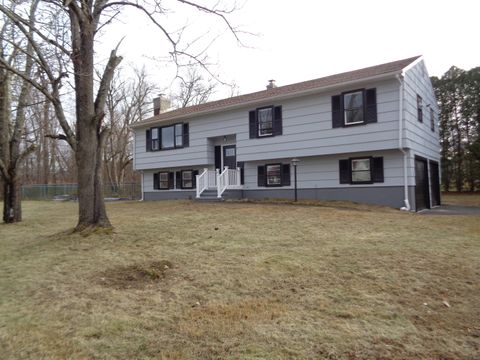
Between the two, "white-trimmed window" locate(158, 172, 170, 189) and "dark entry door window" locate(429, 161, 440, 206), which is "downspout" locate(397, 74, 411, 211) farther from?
"white-trimmed window" locate(158, 172, 170, 189)

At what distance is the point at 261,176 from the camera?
56.1 feet

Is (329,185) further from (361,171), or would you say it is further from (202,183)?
(202,183)

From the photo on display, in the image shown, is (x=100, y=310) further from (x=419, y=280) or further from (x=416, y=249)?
(x=416, y=249)

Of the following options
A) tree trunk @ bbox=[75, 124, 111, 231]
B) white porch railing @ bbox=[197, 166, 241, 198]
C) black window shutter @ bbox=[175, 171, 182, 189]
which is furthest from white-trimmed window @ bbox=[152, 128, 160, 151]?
tree trunk @ bbox=[75, 124, 111, 231]

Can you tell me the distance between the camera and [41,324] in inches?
138

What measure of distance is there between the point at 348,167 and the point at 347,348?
40.1ft

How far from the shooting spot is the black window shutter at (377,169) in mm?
13731

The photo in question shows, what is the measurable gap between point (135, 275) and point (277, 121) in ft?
39.7

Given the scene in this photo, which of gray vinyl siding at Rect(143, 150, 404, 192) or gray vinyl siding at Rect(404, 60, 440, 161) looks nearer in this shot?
gray vinyl siding at Rect(404, 60, 440, 161)

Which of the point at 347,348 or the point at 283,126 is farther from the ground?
the point at 283,126

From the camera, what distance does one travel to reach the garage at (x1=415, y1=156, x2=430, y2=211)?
14.1 m

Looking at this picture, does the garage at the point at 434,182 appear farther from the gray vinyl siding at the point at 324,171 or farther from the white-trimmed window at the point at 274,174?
the white-trimmed window at the point at 274,174

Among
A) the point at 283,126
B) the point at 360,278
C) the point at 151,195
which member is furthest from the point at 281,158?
the point at 360,278

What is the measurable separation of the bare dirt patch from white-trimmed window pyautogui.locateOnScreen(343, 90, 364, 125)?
10.6 metres
